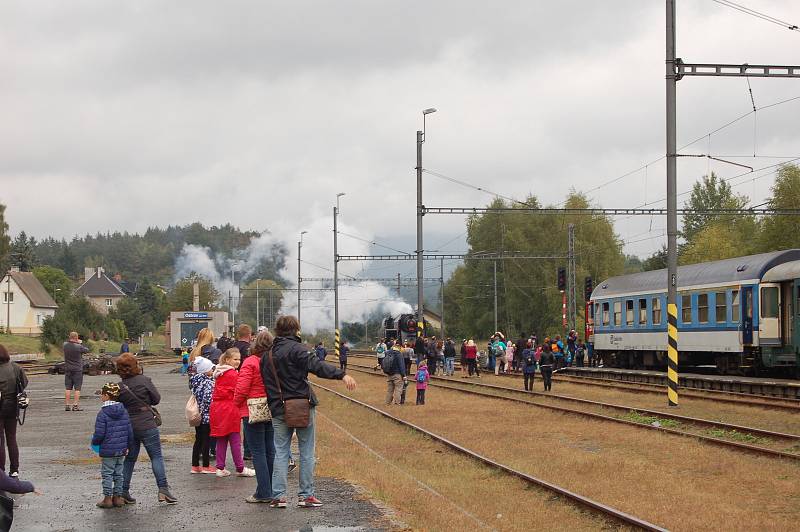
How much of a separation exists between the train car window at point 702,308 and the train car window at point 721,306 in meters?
0.73

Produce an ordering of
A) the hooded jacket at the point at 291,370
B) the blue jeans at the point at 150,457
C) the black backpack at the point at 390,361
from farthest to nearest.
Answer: the black backpack at the point at 390,361
the blue jeans at the point at 150,457
the hooded jacket at the point at 291,370

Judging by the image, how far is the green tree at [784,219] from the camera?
7069 centimetres

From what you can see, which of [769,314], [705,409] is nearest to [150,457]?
[705,409]

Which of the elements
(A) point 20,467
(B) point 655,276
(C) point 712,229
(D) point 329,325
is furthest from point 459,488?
(D) point 329,325

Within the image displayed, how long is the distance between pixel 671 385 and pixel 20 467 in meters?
15.0

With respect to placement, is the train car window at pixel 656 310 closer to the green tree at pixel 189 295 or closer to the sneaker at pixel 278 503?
the sneaker at pixel 278 503

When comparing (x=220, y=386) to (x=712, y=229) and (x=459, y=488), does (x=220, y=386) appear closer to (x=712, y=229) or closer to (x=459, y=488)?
(x=459, y=488)

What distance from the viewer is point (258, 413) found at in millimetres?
11367

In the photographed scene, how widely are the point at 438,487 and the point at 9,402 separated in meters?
5.42

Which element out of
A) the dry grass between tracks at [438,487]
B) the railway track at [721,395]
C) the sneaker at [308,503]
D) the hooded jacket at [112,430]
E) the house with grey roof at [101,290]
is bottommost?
the dry grass between tracks at [438,487]

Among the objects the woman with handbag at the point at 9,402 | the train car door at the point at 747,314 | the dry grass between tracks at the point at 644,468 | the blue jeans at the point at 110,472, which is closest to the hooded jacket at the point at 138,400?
the blue jeans at the point at 110,472

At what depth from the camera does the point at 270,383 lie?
11.1 meters

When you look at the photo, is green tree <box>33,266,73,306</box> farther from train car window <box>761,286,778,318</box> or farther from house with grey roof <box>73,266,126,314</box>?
train car window <box>761,286,778,318</box>

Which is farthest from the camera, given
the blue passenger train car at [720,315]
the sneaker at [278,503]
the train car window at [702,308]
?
the train car window at [702,308]
